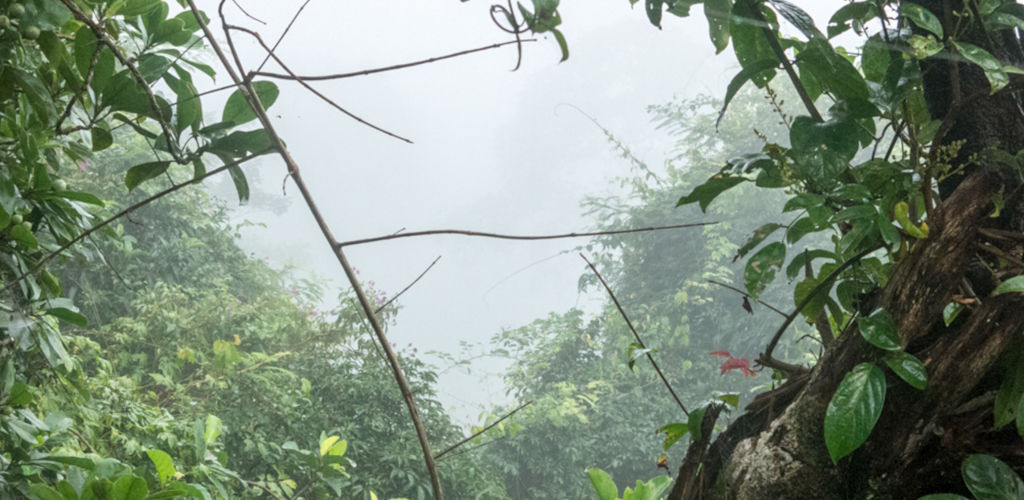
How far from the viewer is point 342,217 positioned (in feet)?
71.9

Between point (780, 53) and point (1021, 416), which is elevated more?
point (780, 53)

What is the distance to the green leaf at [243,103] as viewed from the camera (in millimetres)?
462

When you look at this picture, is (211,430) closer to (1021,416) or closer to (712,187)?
(712,187)

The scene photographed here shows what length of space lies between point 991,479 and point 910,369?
5cm

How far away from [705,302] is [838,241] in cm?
595

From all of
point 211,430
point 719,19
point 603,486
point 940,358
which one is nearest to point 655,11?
point 719,19

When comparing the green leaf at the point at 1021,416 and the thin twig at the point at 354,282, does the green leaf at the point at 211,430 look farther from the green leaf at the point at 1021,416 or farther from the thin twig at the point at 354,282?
the green leaf at the point at 1021,416

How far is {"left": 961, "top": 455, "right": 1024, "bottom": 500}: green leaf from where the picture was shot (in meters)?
0.27

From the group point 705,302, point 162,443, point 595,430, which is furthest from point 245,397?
point 705,302

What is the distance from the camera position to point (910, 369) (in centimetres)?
29

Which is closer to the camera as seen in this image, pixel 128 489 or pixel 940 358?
pixel 940 358

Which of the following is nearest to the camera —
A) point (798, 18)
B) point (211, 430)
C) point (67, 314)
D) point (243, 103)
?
point (798, 18)

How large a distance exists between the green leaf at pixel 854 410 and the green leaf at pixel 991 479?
0.04m

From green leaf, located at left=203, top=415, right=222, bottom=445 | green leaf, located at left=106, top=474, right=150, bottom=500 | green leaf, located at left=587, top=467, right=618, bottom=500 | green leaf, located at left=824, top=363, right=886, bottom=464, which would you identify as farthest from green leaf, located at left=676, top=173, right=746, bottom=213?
green leaf, located at left=203, top=415, right=222, bottom=445
